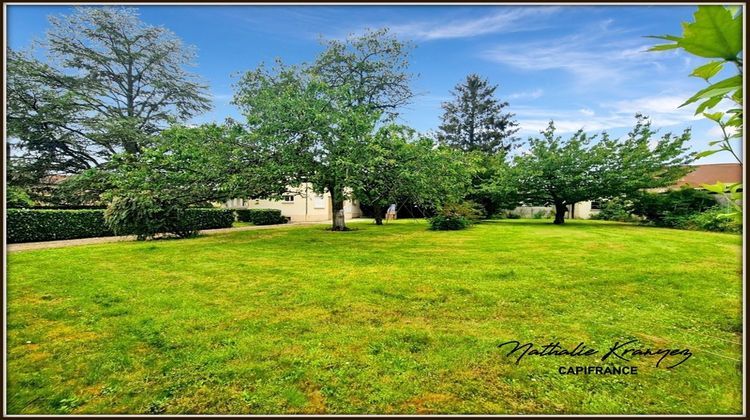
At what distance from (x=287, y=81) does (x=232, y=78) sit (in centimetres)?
220

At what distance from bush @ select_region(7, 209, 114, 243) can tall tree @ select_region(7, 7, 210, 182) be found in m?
6.37

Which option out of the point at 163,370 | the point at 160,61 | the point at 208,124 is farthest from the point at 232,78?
the point at 163,370

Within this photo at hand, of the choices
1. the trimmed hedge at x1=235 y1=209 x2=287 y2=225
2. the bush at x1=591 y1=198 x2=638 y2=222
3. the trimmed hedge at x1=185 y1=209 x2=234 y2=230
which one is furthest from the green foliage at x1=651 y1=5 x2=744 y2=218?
the bush at x1=591 y1=198 x2=638 y2=222

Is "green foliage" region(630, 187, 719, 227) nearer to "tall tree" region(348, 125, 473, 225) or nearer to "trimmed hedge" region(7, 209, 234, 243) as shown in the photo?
"tall tree" region(348, 125, 473, 225)

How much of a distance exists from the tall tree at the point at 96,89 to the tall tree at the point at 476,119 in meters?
21.9

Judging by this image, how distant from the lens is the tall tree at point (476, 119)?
1255 inches

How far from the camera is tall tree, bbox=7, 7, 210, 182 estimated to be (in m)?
14.6

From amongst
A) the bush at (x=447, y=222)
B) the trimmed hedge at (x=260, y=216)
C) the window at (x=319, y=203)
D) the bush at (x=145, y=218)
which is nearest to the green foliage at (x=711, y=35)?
the bush at (x=145, y=218)

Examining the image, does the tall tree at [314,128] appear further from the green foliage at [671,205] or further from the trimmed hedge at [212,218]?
the green foliage at [671,205]

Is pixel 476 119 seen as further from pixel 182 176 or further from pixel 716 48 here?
pixel 716 48

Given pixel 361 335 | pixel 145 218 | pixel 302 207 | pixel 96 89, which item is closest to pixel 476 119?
pixel 302 207

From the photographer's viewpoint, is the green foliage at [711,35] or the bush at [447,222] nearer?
the green foliage at [711,35]

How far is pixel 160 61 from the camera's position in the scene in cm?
1752

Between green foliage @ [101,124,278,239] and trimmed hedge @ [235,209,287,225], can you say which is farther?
trimmed hedge @ [235,209,287,225]
